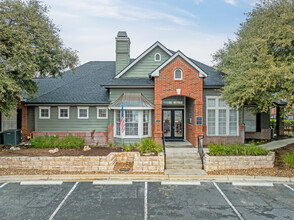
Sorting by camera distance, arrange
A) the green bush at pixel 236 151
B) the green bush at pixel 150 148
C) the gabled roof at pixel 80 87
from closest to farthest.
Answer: the green bush at pixel 236 151 → the green bush at pixel 150 148 → the gabled roof at pixel 80 87

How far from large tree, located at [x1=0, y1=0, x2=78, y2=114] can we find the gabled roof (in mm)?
2859

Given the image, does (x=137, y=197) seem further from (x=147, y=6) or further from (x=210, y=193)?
(x=147, y=6)

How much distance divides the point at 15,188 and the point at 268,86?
11.4 m

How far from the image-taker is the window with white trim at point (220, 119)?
14.2 meters

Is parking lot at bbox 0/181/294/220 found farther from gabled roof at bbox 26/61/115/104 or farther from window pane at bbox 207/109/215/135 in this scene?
gabled roof at bbox 26/61/115/104

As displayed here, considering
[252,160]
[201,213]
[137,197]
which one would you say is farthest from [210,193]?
[252,160]

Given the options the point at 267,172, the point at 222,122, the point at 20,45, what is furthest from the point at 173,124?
the point at 20,45

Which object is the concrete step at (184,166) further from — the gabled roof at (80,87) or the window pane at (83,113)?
the window pane at (83,113)

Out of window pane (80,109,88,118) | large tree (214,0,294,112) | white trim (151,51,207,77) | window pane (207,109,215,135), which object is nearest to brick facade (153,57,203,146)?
white trim (151,51,207,77)

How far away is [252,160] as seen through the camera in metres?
10.0

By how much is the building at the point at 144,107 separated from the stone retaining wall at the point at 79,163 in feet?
10.8

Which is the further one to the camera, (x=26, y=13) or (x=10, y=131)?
(x=10, y=131)

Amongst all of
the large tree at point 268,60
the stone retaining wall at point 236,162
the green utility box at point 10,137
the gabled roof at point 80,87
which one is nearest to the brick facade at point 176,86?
the large tree at point 268,60

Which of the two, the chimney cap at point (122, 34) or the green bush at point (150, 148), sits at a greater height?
the chimney cap at point (122, 34)
